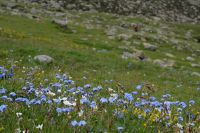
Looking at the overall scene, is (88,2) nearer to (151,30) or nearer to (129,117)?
(151,30)

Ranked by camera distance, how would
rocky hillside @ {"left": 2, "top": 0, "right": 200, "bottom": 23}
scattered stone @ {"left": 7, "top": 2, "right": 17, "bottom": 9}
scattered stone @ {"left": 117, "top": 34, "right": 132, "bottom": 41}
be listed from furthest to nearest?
rocky hillside @ {"left": 2, "top": 0, "right": 200, "bottom": 23} < scattered stone @ {"left": 7, "top": 2, "right": 17, "bottom": 9} < scattered stone @ {"left": 117, "top": 34, "right": 132, "bottom": 41}

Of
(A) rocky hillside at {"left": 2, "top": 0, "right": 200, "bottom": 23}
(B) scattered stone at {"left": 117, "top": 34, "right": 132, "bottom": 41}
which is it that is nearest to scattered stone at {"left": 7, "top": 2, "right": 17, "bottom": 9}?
(A) rocky hillside at {"left": 2, "top": 0, "right": 200, "bottom": 23}

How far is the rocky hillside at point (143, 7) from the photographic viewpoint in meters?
60.4

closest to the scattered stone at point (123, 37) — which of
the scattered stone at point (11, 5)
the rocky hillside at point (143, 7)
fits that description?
the scattered stone at point (11, 5)

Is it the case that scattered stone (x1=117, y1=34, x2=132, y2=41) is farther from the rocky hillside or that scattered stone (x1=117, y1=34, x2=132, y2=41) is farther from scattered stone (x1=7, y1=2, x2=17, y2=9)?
the rocky hillside

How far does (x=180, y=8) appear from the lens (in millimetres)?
73812

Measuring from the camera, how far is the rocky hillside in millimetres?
60353

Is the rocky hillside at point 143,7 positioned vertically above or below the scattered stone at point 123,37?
below

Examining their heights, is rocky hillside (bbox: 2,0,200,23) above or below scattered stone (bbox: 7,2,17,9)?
below

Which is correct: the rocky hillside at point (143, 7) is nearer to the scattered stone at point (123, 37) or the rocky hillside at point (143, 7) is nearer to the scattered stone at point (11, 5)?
the scattered stone at point (11, 5)

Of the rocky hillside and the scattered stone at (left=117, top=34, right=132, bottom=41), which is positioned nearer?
the scattered stone at (left=117, top=34, right=132, bottom=41)

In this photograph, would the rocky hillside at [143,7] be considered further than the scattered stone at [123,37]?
Yes

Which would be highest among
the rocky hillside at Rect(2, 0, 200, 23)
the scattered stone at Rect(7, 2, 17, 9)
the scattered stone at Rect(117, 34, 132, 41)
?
the scattered stone at Rect(117, 34, 132, 41)

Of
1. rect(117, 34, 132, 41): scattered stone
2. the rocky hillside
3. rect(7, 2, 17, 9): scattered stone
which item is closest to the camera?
rect(117, 34, 132, 41): scattered stone
